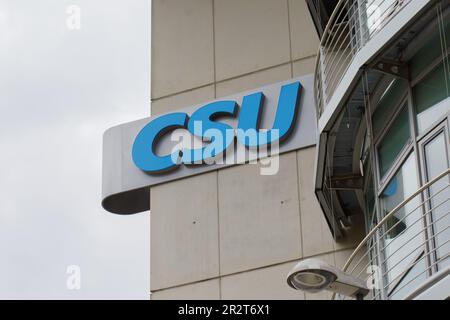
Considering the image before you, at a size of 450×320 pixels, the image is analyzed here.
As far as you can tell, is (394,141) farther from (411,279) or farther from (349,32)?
(349,32)

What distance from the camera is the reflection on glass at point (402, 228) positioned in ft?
52.0

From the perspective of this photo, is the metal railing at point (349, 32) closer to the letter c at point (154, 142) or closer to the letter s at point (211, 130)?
the letter s at point (211, 130)

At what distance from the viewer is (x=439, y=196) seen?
50.8ft

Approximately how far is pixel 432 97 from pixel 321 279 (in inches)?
118

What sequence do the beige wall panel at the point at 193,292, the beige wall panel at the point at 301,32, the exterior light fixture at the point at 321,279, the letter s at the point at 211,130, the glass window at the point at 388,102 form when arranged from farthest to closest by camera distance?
the letter s at the point at 211,130 → the beige wall panel at the point at 301,32 → the beige wall panel at the point at 193,292 → the glass window at the point at 388,102 → the exterior light fixture at the point at 321,279

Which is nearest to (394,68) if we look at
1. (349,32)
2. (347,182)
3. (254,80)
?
(349,32)

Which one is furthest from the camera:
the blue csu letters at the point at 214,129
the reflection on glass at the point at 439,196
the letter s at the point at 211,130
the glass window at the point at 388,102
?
the letter s at the point at 211,130

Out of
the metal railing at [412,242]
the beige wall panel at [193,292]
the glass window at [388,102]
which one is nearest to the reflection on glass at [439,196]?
the metal railing at [412,242]

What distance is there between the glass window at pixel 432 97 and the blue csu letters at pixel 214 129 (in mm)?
6429

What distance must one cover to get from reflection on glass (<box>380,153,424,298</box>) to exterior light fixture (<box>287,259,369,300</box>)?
0.60m

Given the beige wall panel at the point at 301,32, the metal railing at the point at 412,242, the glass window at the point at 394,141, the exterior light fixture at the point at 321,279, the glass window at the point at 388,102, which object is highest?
the beige wall panel at the point at 301,32

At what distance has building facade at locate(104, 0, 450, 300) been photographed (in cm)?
1605

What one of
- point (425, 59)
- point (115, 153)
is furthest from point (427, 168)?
point (115, 153)
